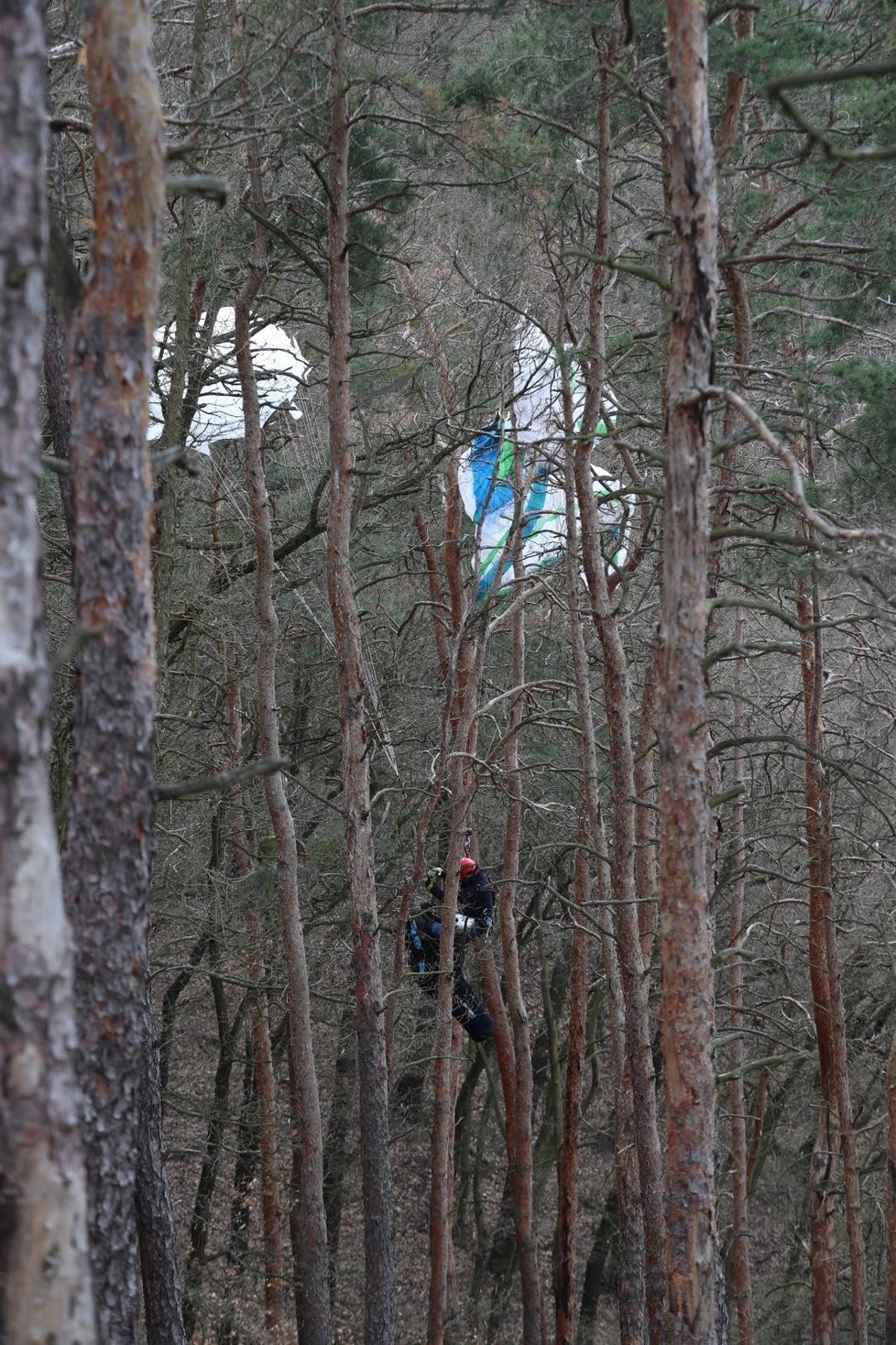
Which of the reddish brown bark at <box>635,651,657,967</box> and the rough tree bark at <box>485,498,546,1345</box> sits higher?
the reddish brown bark at <box>635,651,657,967</box>

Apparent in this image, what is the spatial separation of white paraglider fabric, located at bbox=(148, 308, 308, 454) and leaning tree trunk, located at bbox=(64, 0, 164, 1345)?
20.5 feet

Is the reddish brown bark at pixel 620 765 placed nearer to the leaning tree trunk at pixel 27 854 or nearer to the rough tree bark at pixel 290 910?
the rough tree bark at pixel 290 910

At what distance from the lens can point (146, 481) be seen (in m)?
4.25

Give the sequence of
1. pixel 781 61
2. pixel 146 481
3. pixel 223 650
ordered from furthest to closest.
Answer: pixel 223 650, pixel 781 61, pixel 146 481

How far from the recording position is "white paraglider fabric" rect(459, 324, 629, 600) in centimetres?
1095

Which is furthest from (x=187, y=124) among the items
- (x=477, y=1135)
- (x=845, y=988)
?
(x=477, y=1135)

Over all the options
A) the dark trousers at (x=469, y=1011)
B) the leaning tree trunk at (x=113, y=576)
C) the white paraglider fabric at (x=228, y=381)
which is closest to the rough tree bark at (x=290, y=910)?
the white paraglider fabric at (x=228, y=381)

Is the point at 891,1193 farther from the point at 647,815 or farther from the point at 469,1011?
the point at 469,1011

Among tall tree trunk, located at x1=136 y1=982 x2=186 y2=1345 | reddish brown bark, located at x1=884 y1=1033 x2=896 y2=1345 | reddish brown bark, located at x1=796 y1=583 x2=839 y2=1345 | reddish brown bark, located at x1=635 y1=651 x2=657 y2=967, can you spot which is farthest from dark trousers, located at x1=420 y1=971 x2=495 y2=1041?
tall tree trunk, located at x1=136 y1=982 x2=186 y2=1345

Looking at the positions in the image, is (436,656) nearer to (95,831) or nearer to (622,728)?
(622,728)

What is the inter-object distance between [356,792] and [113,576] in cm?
625

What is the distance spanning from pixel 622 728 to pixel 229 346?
5875mm

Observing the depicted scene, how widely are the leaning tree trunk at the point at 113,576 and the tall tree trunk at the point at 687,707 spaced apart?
2.38m

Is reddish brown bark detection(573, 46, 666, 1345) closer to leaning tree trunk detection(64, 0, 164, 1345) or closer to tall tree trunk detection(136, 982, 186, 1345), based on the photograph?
tall tree trunk detection(136, 982, 186, 1345)
